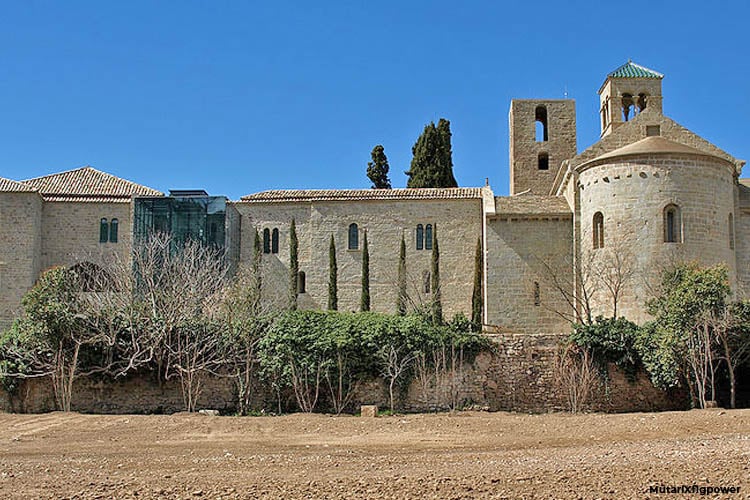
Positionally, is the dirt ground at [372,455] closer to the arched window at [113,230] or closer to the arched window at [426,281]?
the arched window at [426,281]

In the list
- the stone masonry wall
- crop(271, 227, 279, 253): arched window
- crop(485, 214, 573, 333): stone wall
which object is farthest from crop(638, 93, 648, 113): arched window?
the stone masonry wall

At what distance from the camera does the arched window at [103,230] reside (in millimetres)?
40969

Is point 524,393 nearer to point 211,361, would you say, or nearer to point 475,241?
point 211,361

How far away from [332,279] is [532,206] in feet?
33.2

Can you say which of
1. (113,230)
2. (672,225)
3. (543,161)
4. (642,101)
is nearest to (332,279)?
(113,230)

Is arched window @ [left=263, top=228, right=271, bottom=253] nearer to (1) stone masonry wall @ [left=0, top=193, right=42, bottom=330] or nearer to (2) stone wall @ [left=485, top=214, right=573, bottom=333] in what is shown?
(1) stone masonry wall @ [left=0, top=193, right=42, bottom=330]

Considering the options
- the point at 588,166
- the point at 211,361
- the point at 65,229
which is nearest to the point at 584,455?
the point at 211,361

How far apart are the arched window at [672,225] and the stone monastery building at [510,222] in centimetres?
4

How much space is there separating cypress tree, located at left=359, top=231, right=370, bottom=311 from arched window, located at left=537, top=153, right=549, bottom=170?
34.3ft

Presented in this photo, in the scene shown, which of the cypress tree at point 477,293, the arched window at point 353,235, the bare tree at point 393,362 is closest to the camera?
the bare tree at point 393,362

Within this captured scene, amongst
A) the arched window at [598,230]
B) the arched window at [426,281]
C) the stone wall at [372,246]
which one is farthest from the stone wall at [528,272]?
the arched window at [426,281]

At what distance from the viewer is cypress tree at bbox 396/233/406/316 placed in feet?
124

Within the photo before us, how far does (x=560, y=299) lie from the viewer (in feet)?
111

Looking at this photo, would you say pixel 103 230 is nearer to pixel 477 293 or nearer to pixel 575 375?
pixel 477 293
